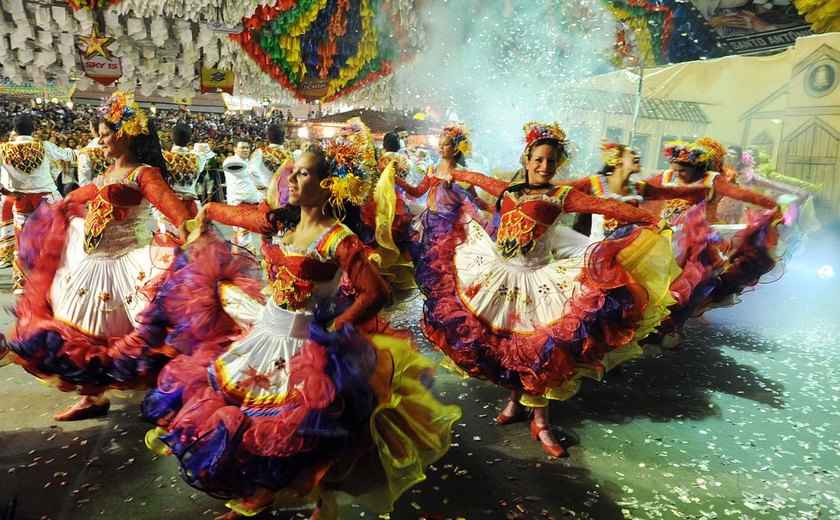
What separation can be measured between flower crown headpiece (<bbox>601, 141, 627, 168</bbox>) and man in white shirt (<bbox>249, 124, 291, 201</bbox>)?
4672 mm

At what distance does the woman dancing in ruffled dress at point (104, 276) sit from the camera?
283 cm

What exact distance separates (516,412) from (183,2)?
169 inches

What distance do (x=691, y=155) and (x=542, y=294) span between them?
2.61 meters

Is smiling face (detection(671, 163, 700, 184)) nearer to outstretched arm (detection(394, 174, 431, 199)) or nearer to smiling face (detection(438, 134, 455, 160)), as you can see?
smiling face (detection(438, 134, 455, 160))

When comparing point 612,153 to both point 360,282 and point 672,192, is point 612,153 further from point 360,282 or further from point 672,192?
point 360,282

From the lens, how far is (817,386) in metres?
4.50

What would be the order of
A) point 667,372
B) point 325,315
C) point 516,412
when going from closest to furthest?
point 325,315 < point 516,412 < point 667,372

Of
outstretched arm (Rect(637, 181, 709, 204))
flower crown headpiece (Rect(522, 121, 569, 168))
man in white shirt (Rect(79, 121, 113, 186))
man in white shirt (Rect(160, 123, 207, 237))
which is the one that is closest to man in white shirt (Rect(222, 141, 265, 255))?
man in white shirt (Rect(160, 123, 207, 237))

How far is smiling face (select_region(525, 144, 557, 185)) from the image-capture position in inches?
138

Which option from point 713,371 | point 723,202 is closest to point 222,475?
point 713,371

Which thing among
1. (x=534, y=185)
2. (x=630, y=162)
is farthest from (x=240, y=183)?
(x=630, y=162)

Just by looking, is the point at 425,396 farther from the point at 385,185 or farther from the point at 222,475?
the point at 385,185

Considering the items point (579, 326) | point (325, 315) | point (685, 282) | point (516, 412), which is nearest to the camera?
point (325, 315)

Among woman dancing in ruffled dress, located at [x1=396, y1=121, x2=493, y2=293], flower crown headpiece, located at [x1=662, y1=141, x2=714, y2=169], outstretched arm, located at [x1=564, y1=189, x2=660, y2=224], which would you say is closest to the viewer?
outstretched arm, located at [x1=564, y1=189, x2=660, y2=224]
